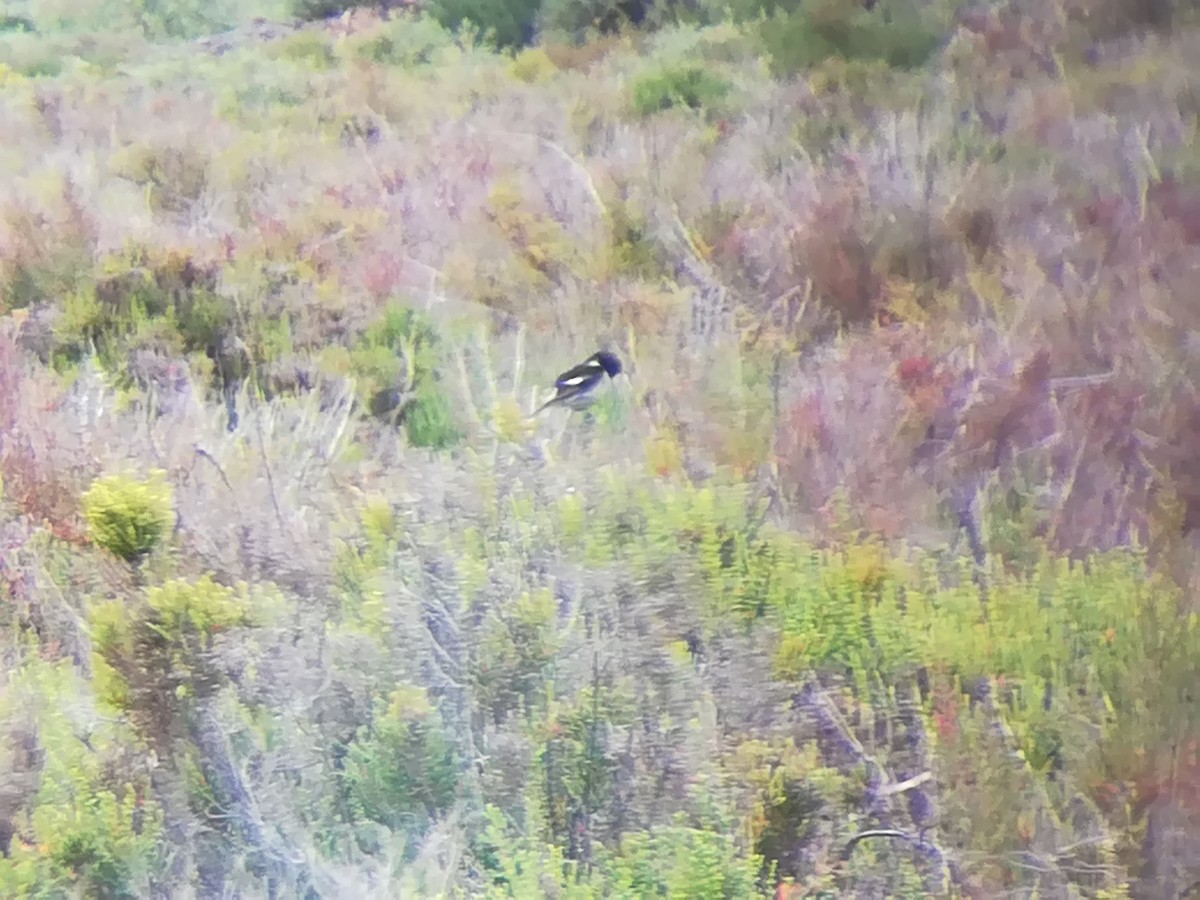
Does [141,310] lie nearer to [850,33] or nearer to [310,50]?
[310,50]

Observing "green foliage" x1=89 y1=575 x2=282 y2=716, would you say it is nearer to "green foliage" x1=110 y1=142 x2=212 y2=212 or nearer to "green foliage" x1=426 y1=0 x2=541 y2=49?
"green foliage" x1=110 y1=142 x2=212 y2=212

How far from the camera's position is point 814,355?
1188mm

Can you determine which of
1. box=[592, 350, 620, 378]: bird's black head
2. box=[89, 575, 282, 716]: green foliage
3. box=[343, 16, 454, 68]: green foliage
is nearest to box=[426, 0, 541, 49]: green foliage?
box=[343, 16, 454, 68]: green foliage

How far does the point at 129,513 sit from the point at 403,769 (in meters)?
0.40

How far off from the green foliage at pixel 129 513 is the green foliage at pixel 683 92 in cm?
68

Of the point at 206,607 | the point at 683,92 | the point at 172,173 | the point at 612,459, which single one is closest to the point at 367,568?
the point at 206,607

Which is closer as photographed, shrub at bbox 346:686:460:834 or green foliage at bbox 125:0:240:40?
shrub at bbox 346:686:460:834

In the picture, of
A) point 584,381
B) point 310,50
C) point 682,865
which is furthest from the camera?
point 310,50

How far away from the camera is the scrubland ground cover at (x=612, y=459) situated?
107cm

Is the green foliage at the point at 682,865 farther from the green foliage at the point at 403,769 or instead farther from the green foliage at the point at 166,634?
the green foliage at the point at 166,634

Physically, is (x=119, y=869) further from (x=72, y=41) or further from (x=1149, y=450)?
(x=1149, y=450)

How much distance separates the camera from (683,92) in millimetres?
1233

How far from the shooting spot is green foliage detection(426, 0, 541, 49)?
1.27 m

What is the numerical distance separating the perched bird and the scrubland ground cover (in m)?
0.02
